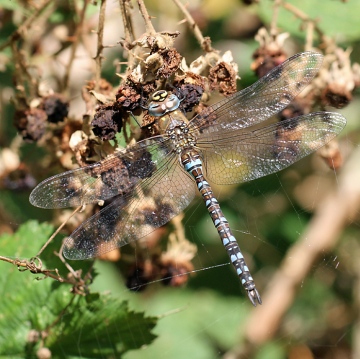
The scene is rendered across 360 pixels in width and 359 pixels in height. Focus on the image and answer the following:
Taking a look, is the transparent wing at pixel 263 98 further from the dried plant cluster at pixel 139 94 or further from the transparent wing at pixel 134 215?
the transparent wing at pixel 134 215

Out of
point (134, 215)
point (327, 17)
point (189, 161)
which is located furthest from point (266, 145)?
point (327, 17)

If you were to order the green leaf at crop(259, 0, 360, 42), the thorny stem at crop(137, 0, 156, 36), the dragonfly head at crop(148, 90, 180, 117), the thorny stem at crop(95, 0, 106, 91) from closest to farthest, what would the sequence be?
the thorny stem at crop(137, 0, 156, 36) → the thorny stem at crop(95, 0, 106, 91) → the dragonfly head at crop(148, 90, 180, 117) → the green leaf at crop(259, 0, 360, 42)

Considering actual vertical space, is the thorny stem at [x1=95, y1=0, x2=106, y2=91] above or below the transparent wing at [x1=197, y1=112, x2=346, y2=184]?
above

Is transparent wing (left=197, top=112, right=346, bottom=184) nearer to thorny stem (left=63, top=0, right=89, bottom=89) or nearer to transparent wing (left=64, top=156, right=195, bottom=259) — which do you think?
transparent wing (left=64, top=156, right=195, bottom=259)

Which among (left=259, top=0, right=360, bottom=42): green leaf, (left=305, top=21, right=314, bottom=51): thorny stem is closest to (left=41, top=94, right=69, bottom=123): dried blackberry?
(left=305, top=21, right=314, bottom=51): thorny stem

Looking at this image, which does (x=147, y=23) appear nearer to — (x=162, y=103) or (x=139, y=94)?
(x=139, y=94)

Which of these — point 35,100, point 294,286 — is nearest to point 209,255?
point 294,286
